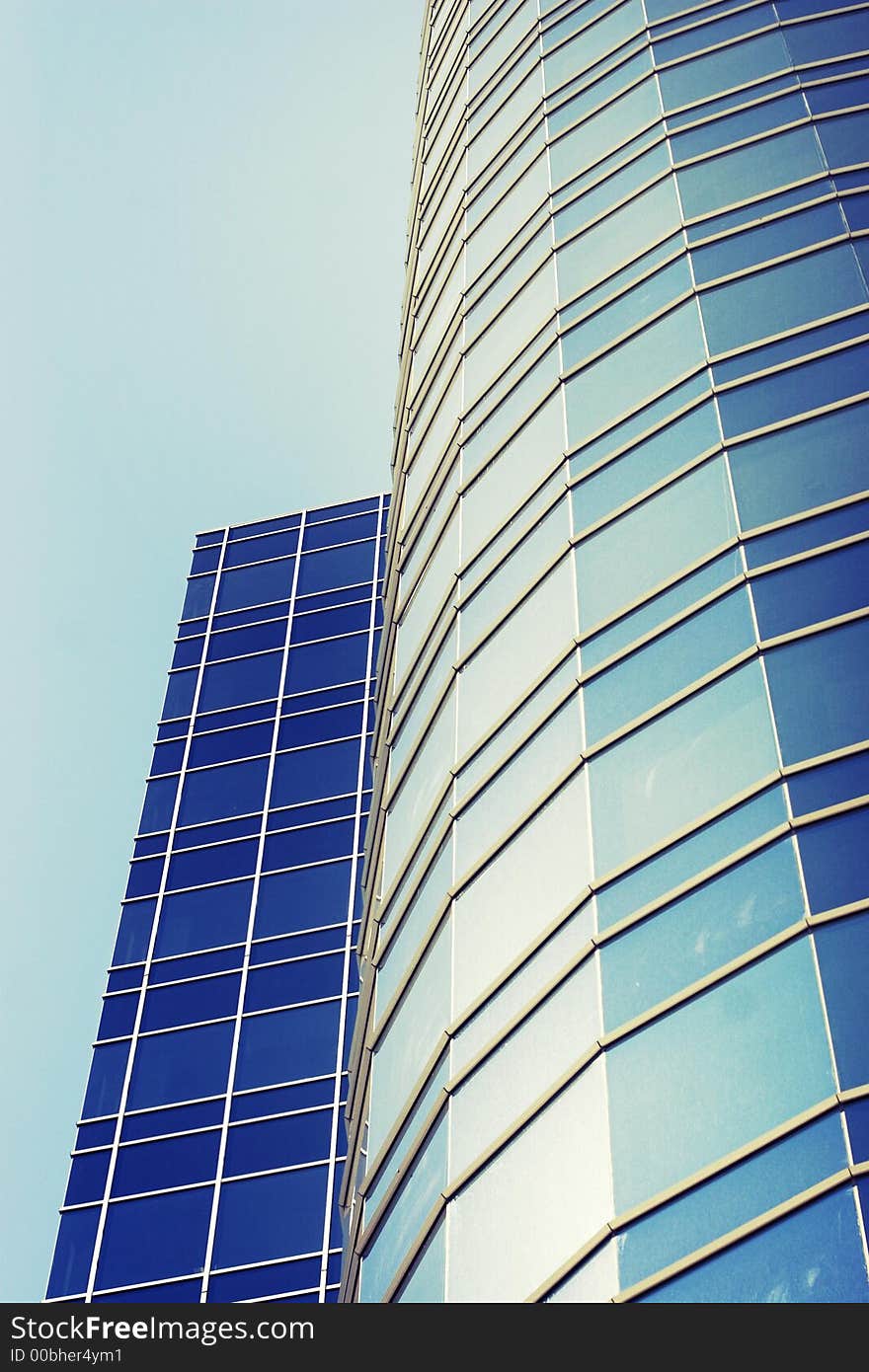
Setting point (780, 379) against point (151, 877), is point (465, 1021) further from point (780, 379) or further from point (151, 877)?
point (151, 877)

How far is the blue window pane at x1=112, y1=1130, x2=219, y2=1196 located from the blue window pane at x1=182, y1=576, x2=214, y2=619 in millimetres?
22065

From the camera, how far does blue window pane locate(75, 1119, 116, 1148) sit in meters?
42.6

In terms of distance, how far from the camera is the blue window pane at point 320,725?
5178cm

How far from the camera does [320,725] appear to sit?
172 ft

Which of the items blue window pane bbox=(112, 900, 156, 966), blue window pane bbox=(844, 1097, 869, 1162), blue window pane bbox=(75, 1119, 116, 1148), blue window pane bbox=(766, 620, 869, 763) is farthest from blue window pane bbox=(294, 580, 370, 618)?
blue window pane bbox=(844, 1097, 869, 1162)

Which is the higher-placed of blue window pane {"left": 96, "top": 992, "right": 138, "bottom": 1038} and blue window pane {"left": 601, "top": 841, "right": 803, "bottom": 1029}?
blue window pane {"left": 96, "top": 992, "right": 138, "bottom": 1038}

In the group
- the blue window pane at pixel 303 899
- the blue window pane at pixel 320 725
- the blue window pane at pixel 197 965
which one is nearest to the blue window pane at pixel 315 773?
the blue window pane at pixel 320 725

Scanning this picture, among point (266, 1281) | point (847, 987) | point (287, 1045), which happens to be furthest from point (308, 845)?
point (847, 987)

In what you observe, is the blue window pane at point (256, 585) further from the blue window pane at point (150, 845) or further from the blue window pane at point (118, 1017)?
the blue window pane at point (118, 1017)

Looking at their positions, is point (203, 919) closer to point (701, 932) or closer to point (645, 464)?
point (645, 464)

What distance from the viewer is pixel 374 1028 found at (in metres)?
23.2

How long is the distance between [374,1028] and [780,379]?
31.1ft

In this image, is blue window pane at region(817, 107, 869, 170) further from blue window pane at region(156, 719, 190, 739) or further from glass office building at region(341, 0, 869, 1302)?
blue window pane at region(156, 719, 190, 739)

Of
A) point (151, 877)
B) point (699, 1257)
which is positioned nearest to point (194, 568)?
point (151, 877)
